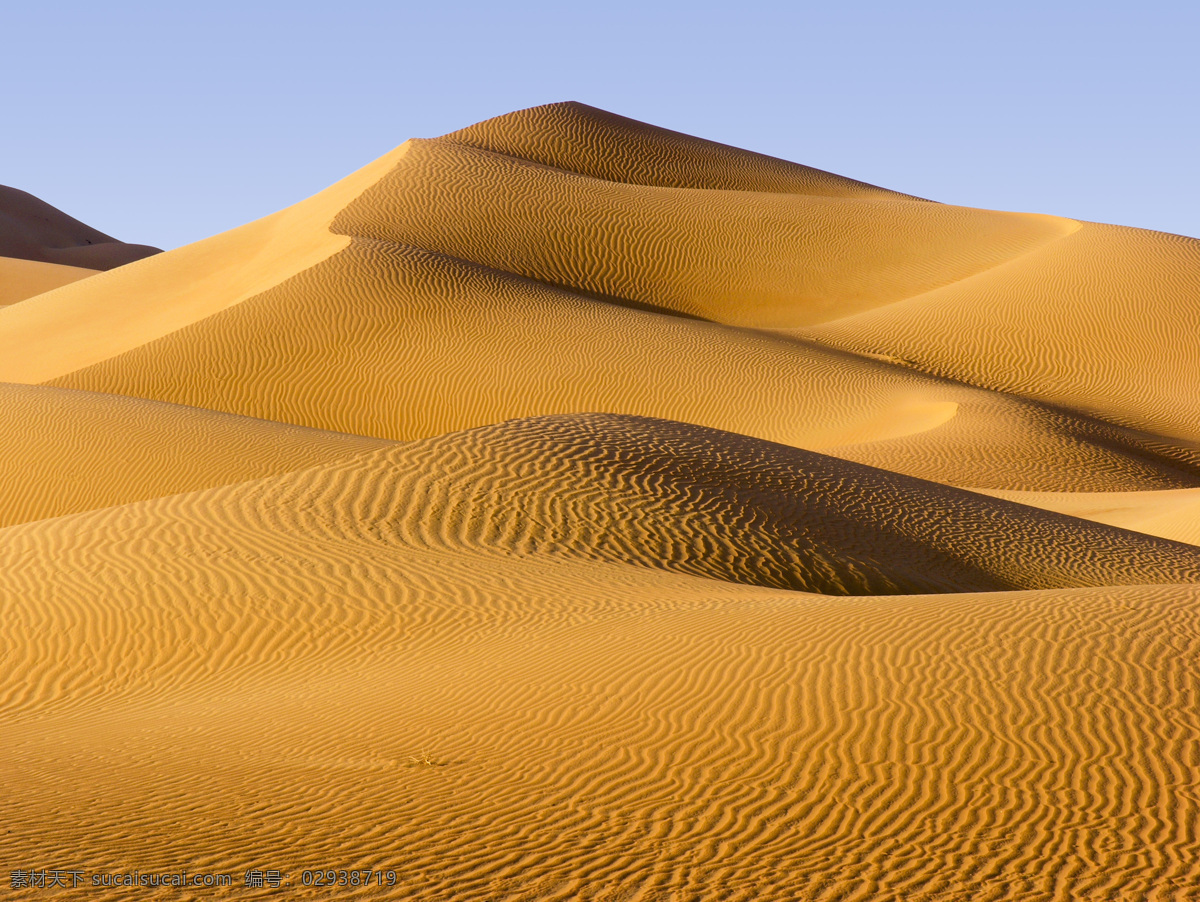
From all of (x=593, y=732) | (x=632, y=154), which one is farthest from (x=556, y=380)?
(x=632, y=154)

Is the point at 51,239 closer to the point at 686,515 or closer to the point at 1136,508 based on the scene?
the point at 1136,508

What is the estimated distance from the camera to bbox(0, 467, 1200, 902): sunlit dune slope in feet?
17.7

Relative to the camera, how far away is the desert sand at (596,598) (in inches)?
222

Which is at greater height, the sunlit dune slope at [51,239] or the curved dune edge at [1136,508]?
the sunlit dune slope at [51,239]

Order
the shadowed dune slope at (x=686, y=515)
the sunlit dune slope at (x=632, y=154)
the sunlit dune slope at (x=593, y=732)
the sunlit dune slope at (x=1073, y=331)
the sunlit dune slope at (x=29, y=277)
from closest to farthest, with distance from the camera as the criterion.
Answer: the sunlit dune slope at (x=593, y=732)
the shadowed dune slope at (x=686, y=515)
the sunlit dune slope at (x=1073, y=331)
the sunlit dune slope at (x=632, y=154)
the sunlit dune slope at (x=29, y=277)

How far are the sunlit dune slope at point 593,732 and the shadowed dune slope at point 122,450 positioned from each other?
6473mm

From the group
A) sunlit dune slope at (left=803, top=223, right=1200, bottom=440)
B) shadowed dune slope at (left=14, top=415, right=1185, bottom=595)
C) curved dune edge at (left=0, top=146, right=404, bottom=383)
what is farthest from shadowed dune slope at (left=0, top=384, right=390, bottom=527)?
sunlit dune slope at (left=803, top=223, right=1200, bottom=440)

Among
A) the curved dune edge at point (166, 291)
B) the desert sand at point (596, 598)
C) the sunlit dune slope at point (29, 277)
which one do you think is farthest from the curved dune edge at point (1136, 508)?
the sunlit dune slope at point (29, 277)

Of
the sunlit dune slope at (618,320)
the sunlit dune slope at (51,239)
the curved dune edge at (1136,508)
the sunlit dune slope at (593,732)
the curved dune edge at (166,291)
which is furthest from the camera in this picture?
the sunlit dune slope at (51,239)

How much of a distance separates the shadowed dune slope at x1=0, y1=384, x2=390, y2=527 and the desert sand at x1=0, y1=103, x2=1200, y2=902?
0.07m

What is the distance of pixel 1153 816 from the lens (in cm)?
579

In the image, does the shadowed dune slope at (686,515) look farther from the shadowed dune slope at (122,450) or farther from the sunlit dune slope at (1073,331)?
the sunlit dune slope at (1073,331)

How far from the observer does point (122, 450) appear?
1836 centimetres

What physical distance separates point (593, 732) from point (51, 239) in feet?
321
